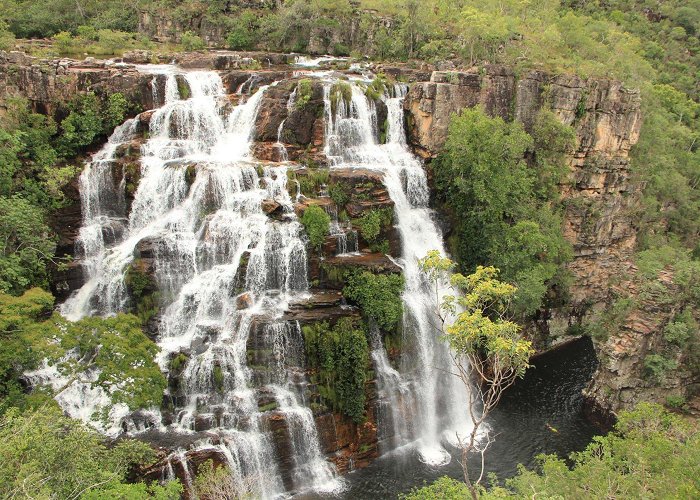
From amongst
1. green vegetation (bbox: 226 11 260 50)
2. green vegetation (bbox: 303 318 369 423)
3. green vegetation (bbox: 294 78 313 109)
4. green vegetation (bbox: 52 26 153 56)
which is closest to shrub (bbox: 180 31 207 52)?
green vegetation (bbox: 226 11 260 50)

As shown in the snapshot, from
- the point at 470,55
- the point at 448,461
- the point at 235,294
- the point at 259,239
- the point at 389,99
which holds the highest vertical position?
the point at 470,55

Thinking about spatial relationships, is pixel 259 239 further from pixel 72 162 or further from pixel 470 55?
pixel 470 55

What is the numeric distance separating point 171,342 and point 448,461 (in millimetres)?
12677

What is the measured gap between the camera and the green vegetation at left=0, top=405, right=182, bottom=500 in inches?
A: 392

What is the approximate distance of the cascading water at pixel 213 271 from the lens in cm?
1952

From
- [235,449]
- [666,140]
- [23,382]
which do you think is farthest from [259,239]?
[666,140]

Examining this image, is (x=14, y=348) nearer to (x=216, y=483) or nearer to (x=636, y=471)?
(x=216, y=483)

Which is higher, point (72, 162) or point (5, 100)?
point (5, 100)

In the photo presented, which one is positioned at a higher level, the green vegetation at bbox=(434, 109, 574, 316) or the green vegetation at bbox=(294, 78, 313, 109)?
the green vegetation at bbox=(294, 78, 313, 109)

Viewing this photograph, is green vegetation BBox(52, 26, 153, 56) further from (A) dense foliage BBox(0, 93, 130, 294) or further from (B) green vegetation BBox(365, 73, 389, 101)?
(B) green vegetation BBox(365, 73, 389, 101)

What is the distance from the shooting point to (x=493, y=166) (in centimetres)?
2744

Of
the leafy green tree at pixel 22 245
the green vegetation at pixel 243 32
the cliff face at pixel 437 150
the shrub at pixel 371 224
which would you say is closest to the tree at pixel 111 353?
the leafy green tree at pixel 22 245

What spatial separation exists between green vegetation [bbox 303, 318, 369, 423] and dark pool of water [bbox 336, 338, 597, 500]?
2588 millimetres

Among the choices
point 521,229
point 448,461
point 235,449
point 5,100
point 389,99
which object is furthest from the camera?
point 389,99
